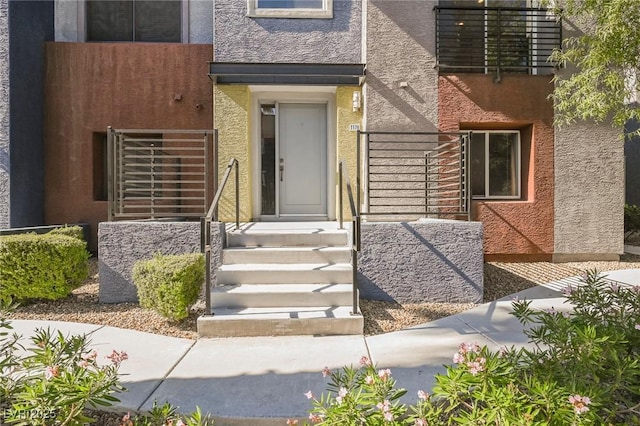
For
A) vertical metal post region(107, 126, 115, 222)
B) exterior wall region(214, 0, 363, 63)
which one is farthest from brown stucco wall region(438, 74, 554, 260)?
vertical metal post region(107, 126, 115, 222)

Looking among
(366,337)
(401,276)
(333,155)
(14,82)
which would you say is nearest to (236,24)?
(333,155)

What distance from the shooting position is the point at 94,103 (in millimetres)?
7391

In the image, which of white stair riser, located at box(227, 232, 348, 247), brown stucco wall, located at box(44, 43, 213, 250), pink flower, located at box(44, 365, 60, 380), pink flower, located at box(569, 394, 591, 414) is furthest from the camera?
brown stucco wall, located at box(44, 43, 213, 250)

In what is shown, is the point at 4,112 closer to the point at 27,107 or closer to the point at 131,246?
the point at 27,107

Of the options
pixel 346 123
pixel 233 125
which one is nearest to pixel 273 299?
pixel 233 125

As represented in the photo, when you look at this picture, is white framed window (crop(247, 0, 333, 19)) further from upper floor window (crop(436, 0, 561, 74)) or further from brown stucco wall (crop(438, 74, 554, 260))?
brown stucco wall (crop(438, 74, 554, 260))

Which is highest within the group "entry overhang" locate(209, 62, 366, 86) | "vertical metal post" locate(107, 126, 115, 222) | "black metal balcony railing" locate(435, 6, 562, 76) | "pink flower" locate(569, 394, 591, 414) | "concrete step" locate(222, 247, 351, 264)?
"black metal balcony railing" locate(435, 6, 562, 76)

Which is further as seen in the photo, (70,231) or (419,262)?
(70,231)

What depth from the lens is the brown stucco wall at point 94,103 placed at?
7.39 meters

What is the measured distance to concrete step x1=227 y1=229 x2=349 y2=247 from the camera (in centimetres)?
512

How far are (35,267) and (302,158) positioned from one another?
15.0ft

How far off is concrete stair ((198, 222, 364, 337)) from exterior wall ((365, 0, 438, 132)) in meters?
2.69

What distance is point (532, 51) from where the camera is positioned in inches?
278

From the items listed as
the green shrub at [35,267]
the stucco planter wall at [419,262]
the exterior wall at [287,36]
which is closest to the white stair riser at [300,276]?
the stucco planter wall at [419,262]
